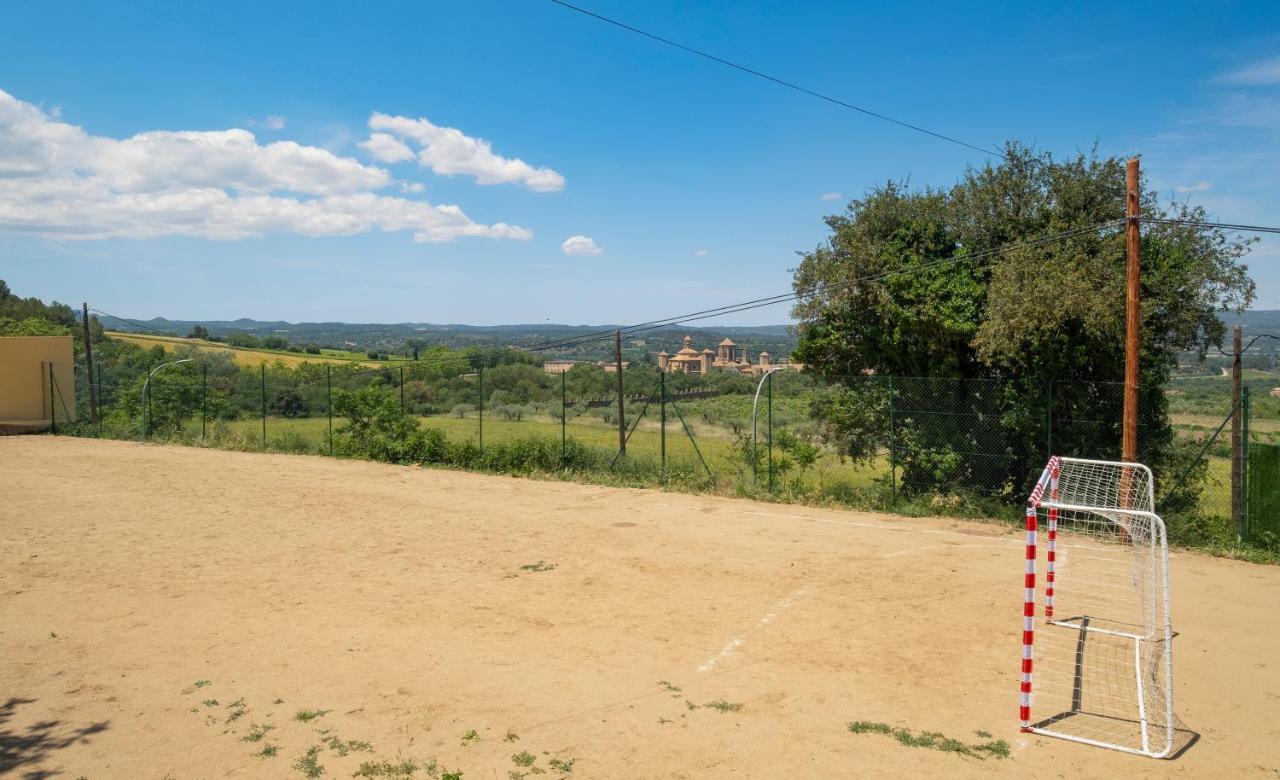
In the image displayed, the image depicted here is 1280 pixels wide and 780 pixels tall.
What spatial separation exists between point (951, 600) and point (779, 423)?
1099 centimetres

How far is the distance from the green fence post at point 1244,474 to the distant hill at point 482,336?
8.16 metres

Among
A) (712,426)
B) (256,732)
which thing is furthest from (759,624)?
(712,426)

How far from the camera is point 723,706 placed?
6.57m

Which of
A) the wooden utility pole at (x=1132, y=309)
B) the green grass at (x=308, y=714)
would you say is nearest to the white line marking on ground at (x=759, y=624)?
the green grass at (x=308, y=714)

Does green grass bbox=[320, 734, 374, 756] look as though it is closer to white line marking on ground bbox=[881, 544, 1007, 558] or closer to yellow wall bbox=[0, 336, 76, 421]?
white line marking on ground bbox=[881, 544, 1007, 558]

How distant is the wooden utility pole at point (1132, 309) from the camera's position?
11828 millimetres

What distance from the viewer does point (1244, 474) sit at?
41.0ft

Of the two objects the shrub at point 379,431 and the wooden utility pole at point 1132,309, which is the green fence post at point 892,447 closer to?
the wooden utility pole at point 1132,309

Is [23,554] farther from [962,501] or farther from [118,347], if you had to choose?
[118,347]

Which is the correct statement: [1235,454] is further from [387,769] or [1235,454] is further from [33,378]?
[33,378]

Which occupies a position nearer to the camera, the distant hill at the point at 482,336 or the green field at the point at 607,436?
the green field at the point at 607,436

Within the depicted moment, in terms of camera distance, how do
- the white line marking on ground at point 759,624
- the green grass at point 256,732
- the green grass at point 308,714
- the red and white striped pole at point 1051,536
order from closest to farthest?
the green grass at point 256,732 → the green grass at point 308,714 → the white line marking on ground at point 759,624 → the red and white striped pole at point 1051,536

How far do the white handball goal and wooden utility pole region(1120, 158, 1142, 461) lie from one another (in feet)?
2.83

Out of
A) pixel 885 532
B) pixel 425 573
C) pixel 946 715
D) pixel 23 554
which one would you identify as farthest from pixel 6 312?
pixel 946 715
